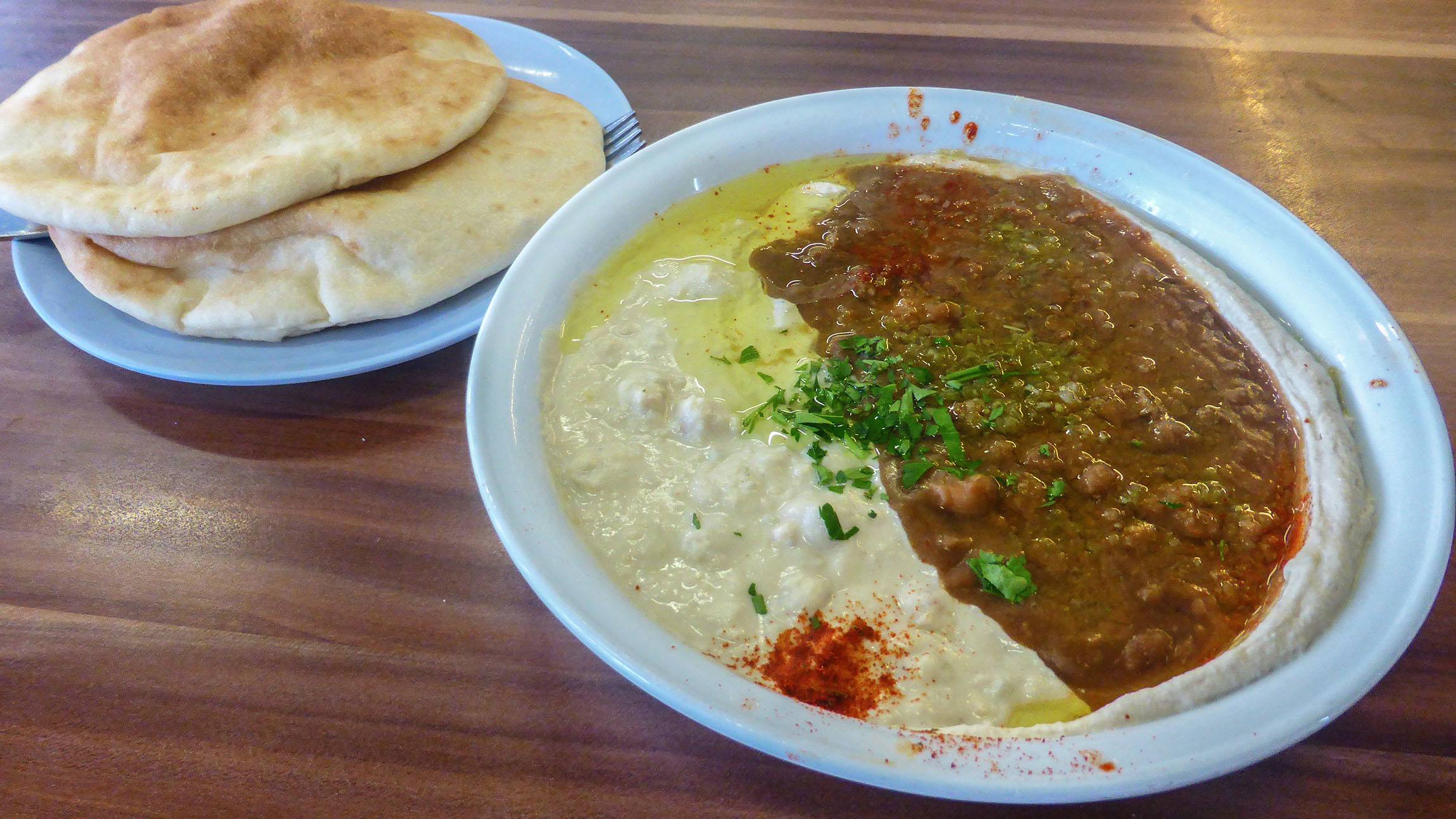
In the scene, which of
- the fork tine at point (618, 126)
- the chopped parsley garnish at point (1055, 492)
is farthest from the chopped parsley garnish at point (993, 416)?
Result: the fork tine at point (618, 126)

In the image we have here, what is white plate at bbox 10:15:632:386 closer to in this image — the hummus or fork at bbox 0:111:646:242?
the hummus

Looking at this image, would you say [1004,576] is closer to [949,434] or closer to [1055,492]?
[1055,492]

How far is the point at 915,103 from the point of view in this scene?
2771 mm

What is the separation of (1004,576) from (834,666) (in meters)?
0.42

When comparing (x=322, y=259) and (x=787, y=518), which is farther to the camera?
(x=322, y=259)

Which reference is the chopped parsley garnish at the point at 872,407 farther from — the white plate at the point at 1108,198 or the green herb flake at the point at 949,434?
the white plate at the point at 1108,198

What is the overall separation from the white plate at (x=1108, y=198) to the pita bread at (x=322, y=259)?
25 centimetres

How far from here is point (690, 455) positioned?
204cm

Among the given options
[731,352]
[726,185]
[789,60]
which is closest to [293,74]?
[726,185]

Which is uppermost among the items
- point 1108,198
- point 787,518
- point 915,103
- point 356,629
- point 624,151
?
point 915,103

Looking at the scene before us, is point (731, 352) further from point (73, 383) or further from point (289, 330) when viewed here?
point (73, 383)

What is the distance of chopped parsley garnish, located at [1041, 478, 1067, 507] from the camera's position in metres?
1.92

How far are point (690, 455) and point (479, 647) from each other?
0.66 meters

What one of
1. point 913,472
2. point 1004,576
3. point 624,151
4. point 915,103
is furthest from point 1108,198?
point 624,151
